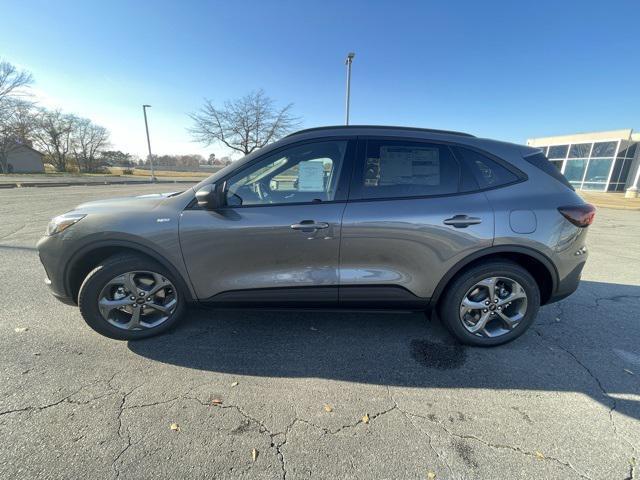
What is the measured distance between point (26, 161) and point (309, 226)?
72.3 meters

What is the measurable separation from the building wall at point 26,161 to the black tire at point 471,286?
69073 mm

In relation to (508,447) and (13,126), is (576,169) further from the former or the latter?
(13,126)

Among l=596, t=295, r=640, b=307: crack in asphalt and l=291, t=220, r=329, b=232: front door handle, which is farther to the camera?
l=596, t=295, r=640, b=307: crack in asphalt

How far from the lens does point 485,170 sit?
2533mm

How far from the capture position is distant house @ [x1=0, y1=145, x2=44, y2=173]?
48719 millimetres

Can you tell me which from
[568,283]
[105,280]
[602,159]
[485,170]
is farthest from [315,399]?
[602,159]

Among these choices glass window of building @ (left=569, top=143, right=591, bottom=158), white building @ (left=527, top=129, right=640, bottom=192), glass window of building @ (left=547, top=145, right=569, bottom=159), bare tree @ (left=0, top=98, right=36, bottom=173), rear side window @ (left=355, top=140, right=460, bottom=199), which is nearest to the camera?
rear side window @ (left=355, top=140, right=460, bottom=199)

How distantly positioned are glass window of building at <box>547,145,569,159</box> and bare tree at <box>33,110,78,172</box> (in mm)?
68691

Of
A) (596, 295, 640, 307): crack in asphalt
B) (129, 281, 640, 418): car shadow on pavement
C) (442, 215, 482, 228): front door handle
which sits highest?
(442, 215, 482, 228): front door handle

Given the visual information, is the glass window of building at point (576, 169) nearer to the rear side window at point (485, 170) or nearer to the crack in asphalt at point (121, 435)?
the rear side window at point (485, 170)

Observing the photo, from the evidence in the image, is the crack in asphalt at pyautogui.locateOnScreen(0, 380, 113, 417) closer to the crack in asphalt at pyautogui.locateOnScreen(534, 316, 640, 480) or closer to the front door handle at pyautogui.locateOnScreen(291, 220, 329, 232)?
the front door handle at pyautogui.locateOnScreen(291, 220, 329, 232)

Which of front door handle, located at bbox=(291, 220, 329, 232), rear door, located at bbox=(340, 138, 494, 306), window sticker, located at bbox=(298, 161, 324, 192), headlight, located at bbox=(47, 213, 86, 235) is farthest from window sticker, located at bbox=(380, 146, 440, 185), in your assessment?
headlight, located at bbox=(47, 213, 86, 235)

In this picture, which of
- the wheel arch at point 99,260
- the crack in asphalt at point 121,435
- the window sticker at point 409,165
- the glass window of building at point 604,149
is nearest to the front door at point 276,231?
the wheel arch at point 99,260

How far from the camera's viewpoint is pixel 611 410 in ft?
6.72
